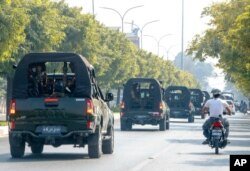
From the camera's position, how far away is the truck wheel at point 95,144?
1025 inches

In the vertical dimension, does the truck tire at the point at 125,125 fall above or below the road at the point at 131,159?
above

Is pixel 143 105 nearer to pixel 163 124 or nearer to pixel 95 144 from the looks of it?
pixel 163 124

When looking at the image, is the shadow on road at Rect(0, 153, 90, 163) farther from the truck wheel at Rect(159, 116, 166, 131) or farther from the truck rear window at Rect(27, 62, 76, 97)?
the truck wheel at Rect(159, 116, 166, 131)

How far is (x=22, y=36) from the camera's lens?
47.8 meters

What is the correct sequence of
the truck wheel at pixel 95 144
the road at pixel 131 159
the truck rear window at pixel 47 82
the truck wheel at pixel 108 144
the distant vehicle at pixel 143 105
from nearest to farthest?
the road at pixel 131 159 < the truck wheel at pixel 95 144 < the truck rear window at pixel 47 82 < the truck wheel at pixel 108 144 < the distant vehicle at pixel 143 105

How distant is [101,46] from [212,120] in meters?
53.1

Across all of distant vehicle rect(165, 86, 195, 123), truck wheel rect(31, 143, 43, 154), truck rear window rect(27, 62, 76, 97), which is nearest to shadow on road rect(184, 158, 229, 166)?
truck rear window rect(27, 62, 76, 97)

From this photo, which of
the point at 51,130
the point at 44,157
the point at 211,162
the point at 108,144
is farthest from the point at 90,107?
the point at 211,162

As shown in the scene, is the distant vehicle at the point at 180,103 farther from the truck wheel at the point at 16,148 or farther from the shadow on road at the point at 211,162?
the truck wheel at the point at 16,148

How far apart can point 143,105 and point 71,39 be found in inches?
756

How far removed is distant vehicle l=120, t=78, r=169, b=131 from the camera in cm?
4922

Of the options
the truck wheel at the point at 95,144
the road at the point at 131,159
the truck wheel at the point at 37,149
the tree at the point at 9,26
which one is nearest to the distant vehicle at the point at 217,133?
the road at the point at 131,159

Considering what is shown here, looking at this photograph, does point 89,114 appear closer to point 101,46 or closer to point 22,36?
point 22,36

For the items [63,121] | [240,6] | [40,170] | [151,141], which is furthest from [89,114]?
[240,6]
